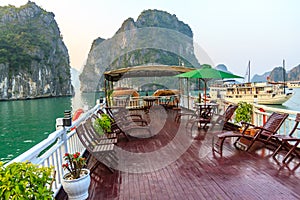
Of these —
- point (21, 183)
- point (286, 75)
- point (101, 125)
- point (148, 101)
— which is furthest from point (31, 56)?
point (286, 75)

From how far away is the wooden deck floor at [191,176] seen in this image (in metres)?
2.34

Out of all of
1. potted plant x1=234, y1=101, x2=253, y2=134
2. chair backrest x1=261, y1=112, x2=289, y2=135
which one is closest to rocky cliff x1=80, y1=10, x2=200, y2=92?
potted plant x1=234, y1=101, x2=253, y2=134

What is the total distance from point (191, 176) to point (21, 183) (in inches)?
84.7

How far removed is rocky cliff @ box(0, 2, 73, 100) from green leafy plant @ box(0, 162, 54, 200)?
66492mm

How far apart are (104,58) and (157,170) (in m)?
101

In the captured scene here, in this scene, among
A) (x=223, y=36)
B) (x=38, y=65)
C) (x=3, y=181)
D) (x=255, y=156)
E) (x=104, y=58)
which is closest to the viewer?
(x=3, y=181)

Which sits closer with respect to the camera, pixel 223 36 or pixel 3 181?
pixel 3 181

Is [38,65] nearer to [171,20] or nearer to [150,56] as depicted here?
[150,56]

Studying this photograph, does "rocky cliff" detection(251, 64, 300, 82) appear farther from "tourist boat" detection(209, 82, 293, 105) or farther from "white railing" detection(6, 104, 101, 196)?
"white railing" detection(6, 104, 101, 196)

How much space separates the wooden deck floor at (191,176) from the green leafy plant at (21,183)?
1189 millimetres

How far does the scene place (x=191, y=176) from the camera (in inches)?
111

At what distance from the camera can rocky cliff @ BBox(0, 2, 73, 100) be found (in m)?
58.2

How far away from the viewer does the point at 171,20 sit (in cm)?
10238

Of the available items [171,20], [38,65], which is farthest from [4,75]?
[171,20]
